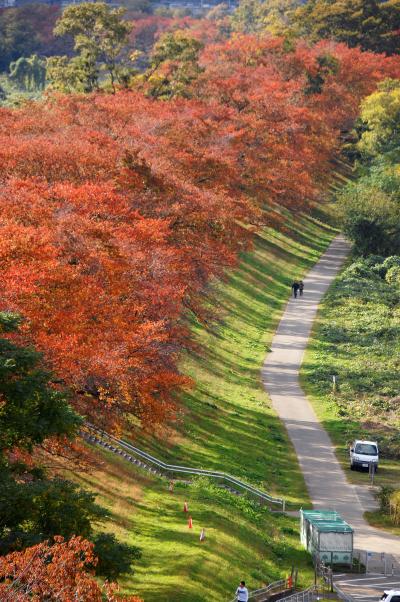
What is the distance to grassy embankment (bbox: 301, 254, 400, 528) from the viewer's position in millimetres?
49312

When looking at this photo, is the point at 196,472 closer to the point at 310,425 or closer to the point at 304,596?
the point at 304,596

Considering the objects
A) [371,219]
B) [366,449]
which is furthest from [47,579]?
[371,219]

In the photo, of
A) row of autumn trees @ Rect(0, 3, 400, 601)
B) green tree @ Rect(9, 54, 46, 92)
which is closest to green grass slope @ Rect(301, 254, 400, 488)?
row of autumn trees @ Rect(0, 3, 400, 601)

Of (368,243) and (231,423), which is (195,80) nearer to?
(368,243)

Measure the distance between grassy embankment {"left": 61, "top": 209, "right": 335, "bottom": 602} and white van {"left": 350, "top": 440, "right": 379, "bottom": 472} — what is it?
2.25 m

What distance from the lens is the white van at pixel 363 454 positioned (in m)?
44.7

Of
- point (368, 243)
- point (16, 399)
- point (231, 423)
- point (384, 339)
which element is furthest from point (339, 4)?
point (16, 399)

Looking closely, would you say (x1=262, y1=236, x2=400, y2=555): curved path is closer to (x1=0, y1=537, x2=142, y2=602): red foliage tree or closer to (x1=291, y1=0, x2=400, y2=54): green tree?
(x1=0, y1=537, x2=142, y2=602): red foliage tree

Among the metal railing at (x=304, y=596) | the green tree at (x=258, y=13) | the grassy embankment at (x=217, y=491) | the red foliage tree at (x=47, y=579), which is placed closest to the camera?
the red foliage tree at (x=47, y=579)

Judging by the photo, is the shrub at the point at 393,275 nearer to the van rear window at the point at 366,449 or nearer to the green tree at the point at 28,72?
the van rear window at the point at 366,449

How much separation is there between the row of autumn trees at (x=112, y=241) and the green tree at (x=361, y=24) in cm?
2751

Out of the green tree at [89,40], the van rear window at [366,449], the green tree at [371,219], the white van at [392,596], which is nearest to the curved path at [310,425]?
Answer: the van rear window at [366,449]

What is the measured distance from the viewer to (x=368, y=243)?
84500 millimetres

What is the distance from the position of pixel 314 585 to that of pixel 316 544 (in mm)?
2307
